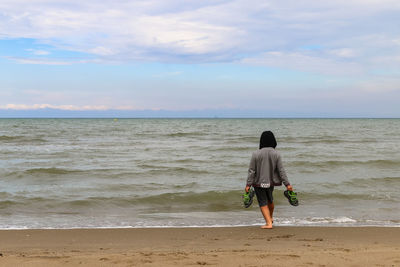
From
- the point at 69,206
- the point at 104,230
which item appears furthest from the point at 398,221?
the point at 69,206

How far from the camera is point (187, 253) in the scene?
514 cm

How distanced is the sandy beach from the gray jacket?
0.82m

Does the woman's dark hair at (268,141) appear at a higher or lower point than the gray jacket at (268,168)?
higher

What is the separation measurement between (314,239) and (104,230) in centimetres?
343

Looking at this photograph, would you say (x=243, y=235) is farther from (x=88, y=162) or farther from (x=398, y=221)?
(x=88, y=162)

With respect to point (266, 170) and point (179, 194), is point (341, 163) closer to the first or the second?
point (179, 194)

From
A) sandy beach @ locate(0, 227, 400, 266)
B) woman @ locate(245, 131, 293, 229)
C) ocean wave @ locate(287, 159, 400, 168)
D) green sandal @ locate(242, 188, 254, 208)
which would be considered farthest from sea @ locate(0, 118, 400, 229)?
woman @ locate(245, 131, 293, 229)

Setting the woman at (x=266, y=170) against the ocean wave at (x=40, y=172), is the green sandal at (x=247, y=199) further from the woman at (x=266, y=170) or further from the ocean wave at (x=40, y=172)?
the ocean wave at (x=40, y=172)

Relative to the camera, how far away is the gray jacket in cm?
677

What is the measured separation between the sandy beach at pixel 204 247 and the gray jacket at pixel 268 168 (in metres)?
0.82

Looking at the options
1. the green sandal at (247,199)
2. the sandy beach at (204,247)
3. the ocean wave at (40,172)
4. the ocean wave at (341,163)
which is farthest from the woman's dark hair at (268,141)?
the ocean wave at (341,163)

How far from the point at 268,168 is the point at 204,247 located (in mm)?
1817

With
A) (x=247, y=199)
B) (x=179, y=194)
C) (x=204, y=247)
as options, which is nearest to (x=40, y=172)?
(x=179, y=194)

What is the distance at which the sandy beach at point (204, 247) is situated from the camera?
15.3 feet
